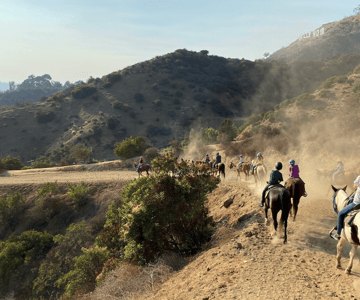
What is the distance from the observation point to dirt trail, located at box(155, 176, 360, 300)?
6438 mm

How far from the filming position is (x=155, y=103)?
90812 millimetres

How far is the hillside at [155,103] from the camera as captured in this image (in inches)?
2987

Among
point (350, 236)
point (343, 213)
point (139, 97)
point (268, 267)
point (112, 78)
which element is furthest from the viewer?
point (112, 78)

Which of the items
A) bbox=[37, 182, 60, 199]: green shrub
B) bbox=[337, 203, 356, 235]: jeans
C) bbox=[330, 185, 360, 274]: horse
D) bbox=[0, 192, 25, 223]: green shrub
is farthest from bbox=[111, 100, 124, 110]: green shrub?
bbox=[337, 203, 356, 235]: jeans

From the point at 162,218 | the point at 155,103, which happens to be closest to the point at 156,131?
the point at 155,103

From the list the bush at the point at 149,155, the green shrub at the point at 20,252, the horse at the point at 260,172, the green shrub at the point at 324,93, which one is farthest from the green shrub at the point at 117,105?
the horse at the point at 260,172

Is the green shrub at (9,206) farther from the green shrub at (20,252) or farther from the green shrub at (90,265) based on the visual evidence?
the green shrub at (90,265)

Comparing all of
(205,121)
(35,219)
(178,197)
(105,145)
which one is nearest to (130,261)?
(178,197)

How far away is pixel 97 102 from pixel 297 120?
7758 centimetres

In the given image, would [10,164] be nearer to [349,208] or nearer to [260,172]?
[260,172]

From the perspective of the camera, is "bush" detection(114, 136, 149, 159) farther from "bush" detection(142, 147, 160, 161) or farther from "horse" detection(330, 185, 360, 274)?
"horse" detection(330, 185, 360, 274)

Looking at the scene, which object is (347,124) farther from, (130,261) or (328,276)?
(130,261)

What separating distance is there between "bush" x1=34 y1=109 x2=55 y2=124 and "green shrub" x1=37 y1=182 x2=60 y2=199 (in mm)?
66339

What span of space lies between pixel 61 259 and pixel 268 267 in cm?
1848
